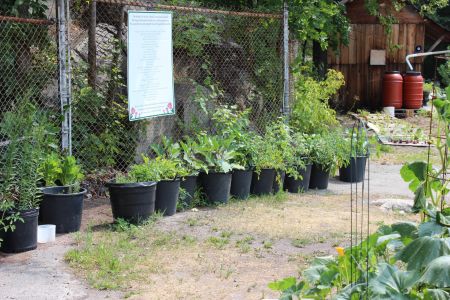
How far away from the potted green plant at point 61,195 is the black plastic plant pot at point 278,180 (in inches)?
106

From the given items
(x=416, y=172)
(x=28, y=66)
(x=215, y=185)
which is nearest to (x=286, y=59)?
(x=215, y=185)

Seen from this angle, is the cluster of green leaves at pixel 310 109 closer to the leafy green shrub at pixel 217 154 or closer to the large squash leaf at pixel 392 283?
the leafy green shrub at pixel 217 154

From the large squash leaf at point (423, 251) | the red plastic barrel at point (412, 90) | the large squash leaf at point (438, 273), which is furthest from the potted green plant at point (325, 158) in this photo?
the red plastic barrel at point (412, 90)

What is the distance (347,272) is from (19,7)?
550 cm

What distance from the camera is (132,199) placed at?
6.95 metres

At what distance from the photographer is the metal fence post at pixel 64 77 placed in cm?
739

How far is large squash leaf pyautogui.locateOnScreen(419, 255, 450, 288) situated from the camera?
10.0 feet

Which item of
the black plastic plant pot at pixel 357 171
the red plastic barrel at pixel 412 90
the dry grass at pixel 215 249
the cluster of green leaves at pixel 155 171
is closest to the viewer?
the dry grass at pixel 215 249

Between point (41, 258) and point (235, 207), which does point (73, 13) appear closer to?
point (235, 207)

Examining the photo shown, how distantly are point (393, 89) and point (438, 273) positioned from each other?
14517mm

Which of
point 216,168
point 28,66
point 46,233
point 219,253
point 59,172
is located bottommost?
point 219,253

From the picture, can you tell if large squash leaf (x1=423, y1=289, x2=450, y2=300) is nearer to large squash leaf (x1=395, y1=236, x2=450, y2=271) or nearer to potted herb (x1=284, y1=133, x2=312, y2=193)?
large squash leaf (x1=395, y1=236, x2=450, y2=271)

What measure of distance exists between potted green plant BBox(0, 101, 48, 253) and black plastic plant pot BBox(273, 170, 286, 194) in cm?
334

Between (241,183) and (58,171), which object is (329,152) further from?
(58,171)
